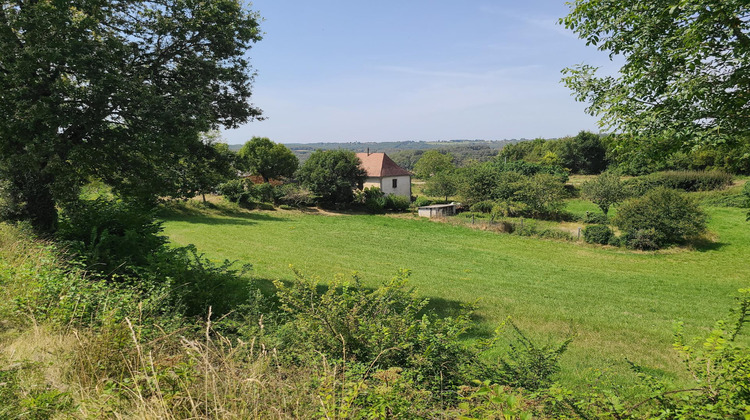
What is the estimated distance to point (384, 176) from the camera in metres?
38.3

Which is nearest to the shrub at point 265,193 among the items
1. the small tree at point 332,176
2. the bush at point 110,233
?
the small tree at point 332,176

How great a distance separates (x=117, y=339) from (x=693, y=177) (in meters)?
45.1

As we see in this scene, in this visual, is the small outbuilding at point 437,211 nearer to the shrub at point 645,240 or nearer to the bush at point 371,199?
the bush at point 371,199

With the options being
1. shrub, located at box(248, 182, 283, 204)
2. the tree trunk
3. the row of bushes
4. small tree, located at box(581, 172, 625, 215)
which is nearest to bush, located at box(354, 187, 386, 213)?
shrub, located at box(248, 182, 283, 204)

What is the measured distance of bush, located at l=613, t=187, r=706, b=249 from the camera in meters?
→ 19.0

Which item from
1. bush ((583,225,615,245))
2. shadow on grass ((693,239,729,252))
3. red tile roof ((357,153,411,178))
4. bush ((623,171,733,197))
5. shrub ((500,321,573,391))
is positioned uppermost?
red tile roof ((357,153,411,178))

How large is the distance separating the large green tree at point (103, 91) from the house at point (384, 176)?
95.5 ft

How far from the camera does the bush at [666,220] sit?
62.4ft

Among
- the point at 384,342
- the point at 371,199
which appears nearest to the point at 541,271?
the point at 384,342

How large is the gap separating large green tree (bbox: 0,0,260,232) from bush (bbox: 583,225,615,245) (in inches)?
775

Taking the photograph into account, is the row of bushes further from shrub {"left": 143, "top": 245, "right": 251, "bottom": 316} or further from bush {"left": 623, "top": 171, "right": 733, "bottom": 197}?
shrub {"left": 143, "top": 245, "right": 251, "bottom": 316}

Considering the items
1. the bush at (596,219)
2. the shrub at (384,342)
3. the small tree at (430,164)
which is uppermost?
the small tree at (430,164)

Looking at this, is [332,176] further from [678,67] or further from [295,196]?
[678,67]

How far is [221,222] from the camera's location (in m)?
23.6
